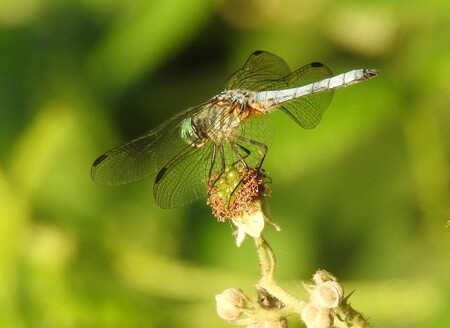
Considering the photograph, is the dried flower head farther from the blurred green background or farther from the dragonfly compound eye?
the blurred green background

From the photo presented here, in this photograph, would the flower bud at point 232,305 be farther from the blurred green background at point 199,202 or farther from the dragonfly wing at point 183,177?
the blurred green background at point 199,202

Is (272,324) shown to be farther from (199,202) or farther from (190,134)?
(199,202)

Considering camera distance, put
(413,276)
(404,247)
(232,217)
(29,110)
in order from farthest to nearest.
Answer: (29,110) → (404,247) → (413,276) → (232,217)

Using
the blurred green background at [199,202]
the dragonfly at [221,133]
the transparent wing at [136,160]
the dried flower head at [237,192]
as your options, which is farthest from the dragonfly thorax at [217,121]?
the blurred green background at [199,202]

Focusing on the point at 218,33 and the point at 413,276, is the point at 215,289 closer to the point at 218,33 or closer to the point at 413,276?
the point at 413,276

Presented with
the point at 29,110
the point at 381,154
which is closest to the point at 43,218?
the point at 29,110

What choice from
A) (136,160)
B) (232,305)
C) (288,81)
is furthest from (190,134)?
(232,305)
